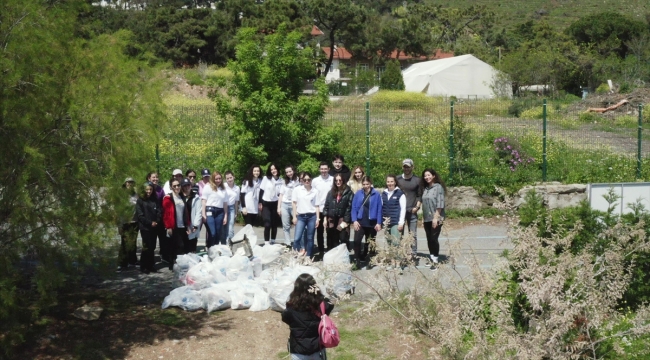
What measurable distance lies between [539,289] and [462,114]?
12.2m

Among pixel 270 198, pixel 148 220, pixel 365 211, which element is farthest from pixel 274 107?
pixel 148 220

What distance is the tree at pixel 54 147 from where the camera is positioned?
8.91 metres

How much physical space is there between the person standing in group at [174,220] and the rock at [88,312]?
2.40 meters

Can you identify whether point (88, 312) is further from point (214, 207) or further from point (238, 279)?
point (214, 207)

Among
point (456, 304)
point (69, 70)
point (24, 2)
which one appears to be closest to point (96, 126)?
point (69, 70)

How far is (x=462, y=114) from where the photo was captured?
17812 mm

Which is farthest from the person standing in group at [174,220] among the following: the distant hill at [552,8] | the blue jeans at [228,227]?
the distant hill at [552,8]

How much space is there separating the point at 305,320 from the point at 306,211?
18.3 feet

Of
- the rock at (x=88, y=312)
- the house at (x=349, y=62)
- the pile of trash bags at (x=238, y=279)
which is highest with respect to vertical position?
the house at (x=349, y=62)

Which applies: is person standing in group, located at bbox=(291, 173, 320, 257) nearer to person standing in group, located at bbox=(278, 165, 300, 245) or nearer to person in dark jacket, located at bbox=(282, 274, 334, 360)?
person standing in group, located at bbox=(278, 165, 300, 245)

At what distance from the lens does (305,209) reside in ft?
42.2

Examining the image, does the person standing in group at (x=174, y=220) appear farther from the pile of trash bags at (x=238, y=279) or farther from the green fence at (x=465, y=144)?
the green fence at (x=465, y=144)

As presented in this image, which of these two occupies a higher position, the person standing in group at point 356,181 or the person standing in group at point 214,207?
the person standing in group at point 356,181

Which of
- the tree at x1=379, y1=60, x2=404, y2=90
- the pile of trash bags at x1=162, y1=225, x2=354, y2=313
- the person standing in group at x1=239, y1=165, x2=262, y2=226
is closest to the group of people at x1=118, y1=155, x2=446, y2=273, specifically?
the person standing in group at x1=239, y1=165, x2=262, y2=226
